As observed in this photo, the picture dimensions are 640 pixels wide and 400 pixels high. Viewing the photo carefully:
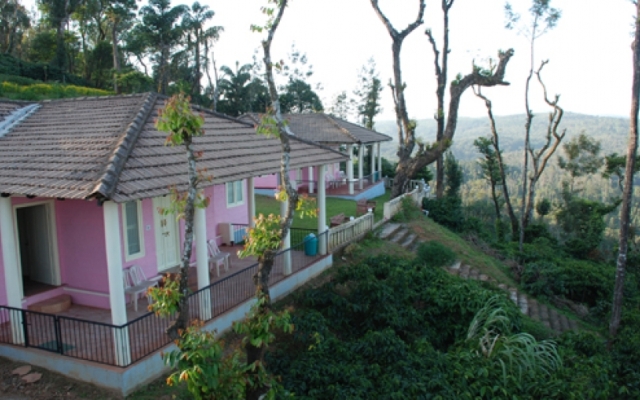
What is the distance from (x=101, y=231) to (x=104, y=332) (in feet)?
7.97

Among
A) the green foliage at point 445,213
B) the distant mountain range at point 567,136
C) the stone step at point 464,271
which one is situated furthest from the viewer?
the distant mountain range at point 567,136

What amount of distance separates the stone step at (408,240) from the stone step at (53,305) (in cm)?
1144

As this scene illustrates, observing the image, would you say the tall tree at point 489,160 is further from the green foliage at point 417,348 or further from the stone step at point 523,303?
the green foliage at point 417,348

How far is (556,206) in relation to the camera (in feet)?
125

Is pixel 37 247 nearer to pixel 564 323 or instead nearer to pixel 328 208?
pixel 328 208

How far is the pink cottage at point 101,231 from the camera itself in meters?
8.05

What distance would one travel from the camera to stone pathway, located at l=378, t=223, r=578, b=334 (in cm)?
1505

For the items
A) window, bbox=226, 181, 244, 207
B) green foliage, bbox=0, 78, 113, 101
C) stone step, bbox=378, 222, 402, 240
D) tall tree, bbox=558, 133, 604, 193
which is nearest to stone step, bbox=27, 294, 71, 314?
window, bbox=226, 181, 244, 207

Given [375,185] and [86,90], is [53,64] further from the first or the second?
[375,185]

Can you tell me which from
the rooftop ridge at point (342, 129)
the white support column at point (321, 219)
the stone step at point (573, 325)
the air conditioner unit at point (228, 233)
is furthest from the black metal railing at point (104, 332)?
the rooftop ridge at point (342, 129)

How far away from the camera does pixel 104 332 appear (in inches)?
357

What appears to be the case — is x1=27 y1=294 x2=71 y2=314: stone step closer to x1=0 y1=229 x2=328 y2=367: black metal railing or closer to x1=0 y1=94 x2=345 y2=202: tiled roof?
x1=0 y1=229 x2=328 y2=367: black metal railing

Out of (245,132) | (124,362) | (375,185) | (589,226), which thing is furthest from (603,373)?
(589,226)

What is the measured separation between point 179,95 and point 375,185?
2384 centimetres
